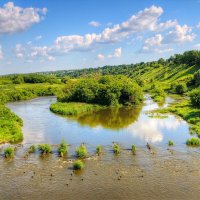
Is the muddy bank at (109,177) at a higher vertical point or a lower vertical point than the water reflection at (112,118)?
A: lower

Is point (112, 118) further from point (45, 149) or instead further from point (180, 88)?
point (180, 88)

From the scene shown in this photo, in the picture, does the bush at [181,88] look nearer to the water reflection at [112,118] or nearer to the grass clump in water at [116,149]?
the water reflection at [112,118]

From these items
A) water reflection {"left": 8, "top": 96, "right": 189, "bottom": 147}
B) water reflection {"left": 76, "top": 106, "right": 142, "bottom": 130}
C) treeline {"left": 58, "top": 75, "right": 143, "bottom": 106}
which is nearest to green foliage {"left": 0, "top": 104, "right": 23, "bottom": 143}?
water reflection {"left": 8, "top": 96, "right": 189, "bottom": 147}

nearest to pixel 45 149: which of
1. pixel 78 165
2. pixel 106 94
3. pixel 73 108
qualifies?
pixel 78 165

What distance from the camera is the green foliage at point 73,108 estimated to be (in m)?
75.6

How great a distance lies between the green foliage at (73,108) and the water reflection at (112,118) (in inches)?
123

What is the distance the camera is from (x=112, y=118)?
69.7 metres

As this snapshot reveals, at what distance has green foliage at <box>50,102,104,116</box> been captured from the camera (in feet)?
248

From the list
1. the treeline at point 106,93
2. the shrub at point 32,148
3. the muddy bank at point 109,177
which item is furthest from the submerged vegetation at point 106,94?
the muddy bank at point 109,177

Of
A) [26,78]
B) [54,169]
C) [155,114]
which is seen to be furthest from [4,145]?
[26,78]

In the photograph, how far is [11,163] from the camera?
1550 inches

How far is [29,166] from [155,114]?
129 feet

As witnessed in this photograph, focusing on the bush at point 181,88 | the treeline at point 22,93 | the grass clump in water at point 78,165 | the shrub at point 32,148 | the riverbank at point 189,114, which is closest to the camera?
the grass clump in water at point 78,165

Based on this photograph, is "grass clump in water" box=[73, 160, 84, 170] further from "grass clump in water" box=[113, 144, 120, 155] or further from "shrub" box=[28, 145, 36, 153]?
"shrub" box=[28, 145, 36, 153]
